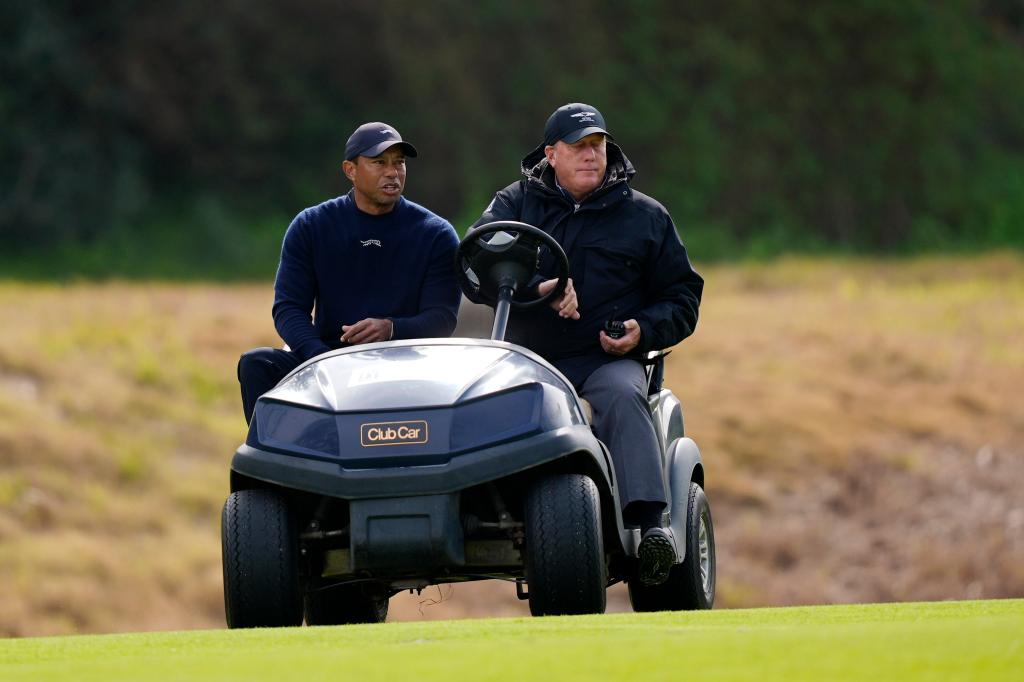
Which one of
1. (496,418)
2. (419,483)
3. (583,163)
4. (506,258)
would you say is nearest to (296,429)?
(419,483)

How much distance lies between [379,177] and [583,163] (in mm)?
748

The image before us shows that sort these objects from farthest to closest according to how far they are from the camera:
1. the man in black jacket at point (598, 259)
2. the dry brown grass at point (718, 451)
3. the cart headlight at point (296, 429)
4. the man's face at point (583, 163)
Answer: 1. the dry brown grass at point (718, 451)
2. the man's face at point (583, 163)
3. the man in black jacket at point (598, 259)
4. the cart headlight at point (296, 429)

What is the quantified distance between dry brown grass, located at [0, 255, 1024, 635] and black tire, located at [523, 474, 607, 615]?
9655 mm

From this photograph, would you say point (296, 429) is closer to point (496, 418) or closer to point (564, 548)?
point (496, 418)

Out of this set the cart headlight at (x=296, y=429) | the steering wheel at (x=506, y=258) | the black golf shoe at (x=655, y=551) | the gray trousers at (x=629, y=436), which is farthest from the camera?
the steering wheel at (x=506, y=258)

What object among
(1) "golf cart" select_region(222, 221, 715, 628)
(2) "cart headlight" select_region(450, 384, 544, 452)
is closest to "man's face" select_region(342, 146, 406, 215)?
(1) "golf cart" select_region(222, 221, 715, 628)

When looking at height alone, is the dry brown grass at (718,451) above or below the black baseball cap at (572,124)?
below

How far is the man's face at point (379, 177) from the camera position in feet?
24.6

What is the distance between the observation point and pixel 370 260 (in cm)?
751

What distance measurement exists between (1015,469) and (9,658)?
15.7m

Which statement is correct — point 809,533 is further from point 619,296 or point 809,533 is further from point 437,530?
point 437,530

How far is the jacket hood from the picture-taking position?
750 centimetres

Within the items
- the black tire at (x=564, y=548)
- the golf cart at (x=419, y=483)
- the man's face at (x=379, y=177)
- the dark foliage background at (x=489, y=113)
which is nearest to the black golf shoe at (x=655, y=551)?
the golf cart at (x=419, y=483)

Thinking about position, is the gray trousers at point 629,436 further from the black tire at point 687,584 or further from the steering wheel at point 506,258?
the black tire at point 687,584
